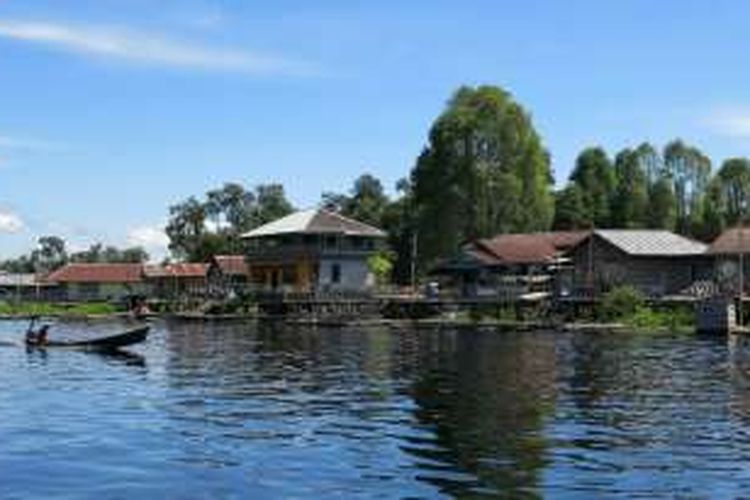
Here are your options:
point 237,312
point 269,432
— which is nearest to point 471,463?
point 269,432

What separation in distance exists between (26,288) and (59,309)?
5120cm

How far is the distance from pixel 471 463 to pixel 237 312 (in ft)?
289

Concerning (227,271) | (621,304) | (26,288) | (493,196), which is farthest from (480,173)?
(26,288)

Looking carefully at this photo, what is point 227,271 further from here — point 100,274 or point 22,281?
point 22,281

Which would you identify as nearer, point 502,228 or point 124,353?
point 124,353

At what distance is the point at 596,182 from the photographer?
139 metres

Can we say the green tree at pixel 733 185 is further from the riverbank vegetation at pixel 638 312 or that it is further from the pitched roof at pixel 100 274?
the pitched roof at pixel 100 274

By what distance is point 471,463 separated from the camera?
2600 cm

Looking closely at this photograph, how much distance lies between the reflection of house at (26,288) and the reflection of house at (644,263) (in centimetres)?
9362

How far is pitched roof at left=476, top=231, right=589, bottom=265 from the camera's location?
10544 cm

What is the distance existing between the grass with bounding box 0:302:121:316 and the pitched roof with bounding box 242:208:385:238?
2072 centimetres

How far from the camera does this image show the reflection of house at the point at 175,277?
519ft

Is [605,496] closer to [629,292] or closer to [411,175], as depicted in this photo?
[629,292]

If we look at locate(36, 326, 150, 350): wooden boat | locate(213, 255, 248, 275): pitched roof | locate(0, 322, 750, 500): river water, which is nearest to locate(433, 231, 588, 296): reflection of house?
locate(213, 255, 248, 275): pitched roof
